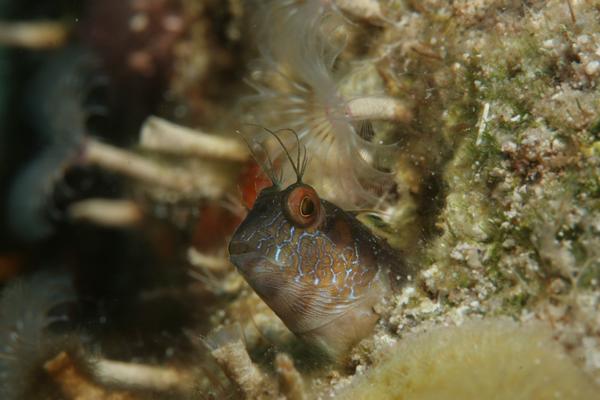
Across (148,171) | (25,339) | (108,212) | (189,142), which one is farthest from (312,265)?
(108,212)

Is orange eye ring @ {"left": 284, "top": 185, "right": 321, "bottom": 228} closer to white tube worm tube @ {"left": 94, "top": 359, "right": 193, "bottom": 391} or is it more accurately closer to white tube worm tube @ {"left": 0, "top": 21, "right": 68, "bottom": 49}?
white tube worm tube @ {"left": 94, "top": 359, "right": 193, "bottom": 391}

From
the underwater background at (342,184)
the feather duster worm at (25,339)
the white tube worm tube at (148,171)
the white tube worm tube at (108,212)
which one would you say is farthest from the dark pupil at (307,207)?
the white tube worm tube at (108,212)

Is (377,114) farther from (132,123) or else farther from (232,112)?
(132,123)

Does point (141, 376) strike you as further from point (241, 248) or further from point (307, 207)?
point (307, 207)

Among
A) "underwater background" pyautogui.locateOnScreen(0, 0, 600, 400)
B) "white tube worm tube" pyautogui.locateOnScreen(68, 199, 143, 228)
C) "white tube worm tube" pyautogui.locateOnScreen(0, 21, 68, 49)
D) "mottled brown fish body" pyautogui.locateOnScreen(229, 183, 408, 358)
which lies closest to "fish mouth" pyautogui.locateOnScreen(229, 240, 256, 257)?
"mottled brown fish body" pyautogui.locateOnScreen(229, 183, 408, 358)

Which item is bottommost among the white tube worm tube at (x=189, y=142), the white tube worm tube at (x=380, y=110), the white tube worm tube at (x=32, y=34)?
the white tube worm tube at (x=32, y=34)

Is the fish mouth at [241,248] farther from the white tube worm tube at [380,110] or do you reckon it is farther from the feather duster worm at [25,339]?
the feather duster worm at [25,339]
